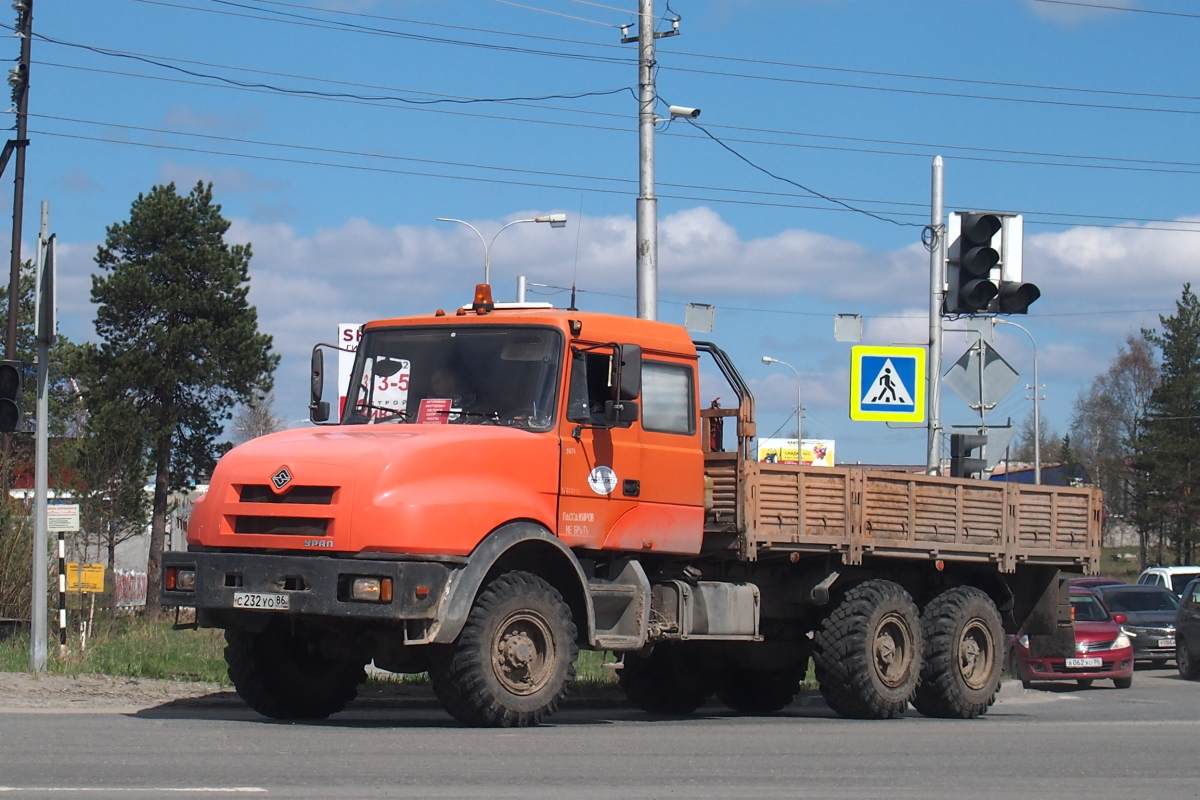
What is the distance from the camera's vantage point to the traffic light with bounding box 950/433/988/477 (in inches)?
644

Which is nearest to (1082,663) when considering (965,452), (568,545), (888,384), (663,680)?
(888,384)

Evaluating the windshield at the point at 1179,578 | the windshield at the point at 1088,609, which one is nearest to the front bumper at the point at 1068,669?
the windshield at the point at 1088,609

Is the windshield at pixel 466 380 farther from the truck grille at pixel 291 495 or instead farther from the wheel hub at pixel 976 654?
the wheel hub at pixel 976 654

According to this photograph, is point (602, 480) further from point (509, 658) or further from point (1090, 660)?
point (1090, 660)

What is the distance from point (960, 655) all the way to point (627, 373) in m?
5.05

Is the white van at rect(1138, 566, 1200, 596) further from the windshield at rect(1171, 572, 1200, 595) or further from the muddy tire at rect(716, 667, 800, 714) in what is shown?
the muddy tire at rect(716, 667, 800, 714)

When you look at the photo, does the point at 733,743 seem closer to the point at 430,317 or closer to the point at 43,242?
the point at 430,317

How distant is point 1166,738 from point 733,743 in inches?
143

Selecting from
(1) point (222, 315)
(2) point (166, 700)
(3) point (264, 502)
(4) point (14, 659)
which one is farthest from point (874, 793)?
(1) point (222, 315)

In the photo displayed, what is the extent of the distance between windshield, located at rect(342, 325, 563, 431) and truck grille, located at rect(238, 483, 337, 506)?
128cm

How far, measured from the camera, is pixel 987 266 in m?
15.9

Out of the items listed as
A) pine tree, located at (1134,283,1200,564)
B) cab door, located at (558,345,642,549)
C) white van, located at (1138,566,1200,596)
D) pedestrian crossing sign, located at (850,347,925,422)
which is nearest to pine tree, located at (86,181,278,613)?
white van, located at (1138,566,1200,596)

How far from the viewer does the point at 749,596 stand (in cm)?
1305

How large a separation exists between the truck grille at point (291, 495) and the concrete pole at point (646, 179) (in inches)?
294
